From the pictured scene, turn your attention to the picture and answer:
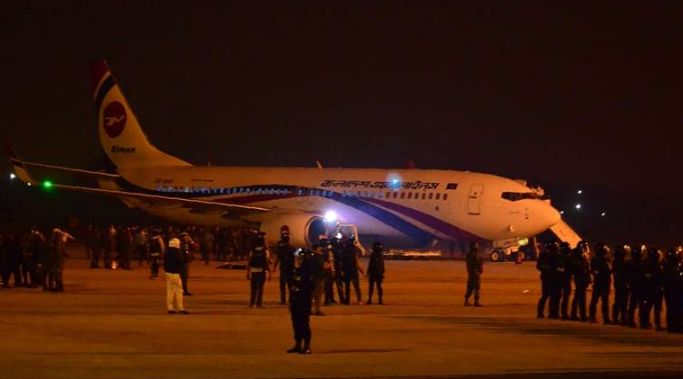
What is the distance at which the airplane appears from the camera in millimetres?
45531

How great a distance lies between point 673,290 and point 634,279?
984 millimetres

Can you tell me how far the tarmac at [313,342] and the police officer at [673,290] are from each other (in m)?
0.46

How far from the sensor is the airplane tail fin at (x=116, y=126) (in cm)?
5803

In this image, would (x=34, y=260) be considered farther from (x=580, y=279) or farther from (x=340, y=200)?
(x=340, y=200)

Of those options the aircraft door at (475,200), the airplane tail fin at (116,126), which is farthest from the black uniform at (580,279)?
the airplane tail fin at (116,126)

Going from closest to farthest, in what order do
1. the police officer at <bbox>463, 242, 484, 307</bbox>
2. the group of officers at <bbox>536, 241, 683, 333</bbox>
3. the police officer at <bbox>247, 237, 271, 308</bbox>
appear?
the group of officers at <bbox>536, 241, 683, 333</bbox> < the police officer at <bbox>247, 237, 271, 308</bbox> < the police officer at <bbox>463, 242, 484, 307</bbox>

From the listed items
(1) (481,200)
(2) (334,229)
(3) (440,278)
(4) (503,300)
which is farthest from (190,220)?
(4) (503,300)

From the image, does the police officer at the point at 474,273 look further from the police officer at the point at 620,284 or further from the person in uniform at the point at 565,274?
the police officer at the point at 620,284

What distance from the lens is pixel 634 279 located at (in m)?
22.3

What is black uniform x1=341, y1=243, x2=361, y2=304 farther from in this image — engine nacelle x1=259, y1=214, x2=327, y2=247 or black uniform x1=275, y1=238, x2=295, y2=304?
engine nacelle x1=259, y1=214, x2=327, y2=247

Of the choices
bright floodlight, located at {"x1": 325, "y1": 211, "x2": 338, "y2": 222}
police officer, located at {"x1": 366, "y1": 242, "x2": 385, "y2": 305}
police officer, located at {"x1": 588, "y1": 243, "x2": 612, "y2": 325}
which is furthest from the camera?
bright floodlight, located at {"x1": 325, "y1": 211, "x2": 338, "y2": 222}

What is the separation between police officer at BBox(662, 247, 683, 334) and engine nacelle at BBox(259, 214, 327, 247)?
25.1 m

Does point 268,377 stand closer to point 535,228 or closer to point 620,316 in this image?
point 620,316

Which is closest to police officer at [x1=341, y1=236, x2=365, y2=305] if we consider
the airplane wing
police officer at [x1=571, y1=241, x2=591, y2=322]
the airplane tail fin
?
police officer at [x1=571, y1=241, x2=591, y2=322]
